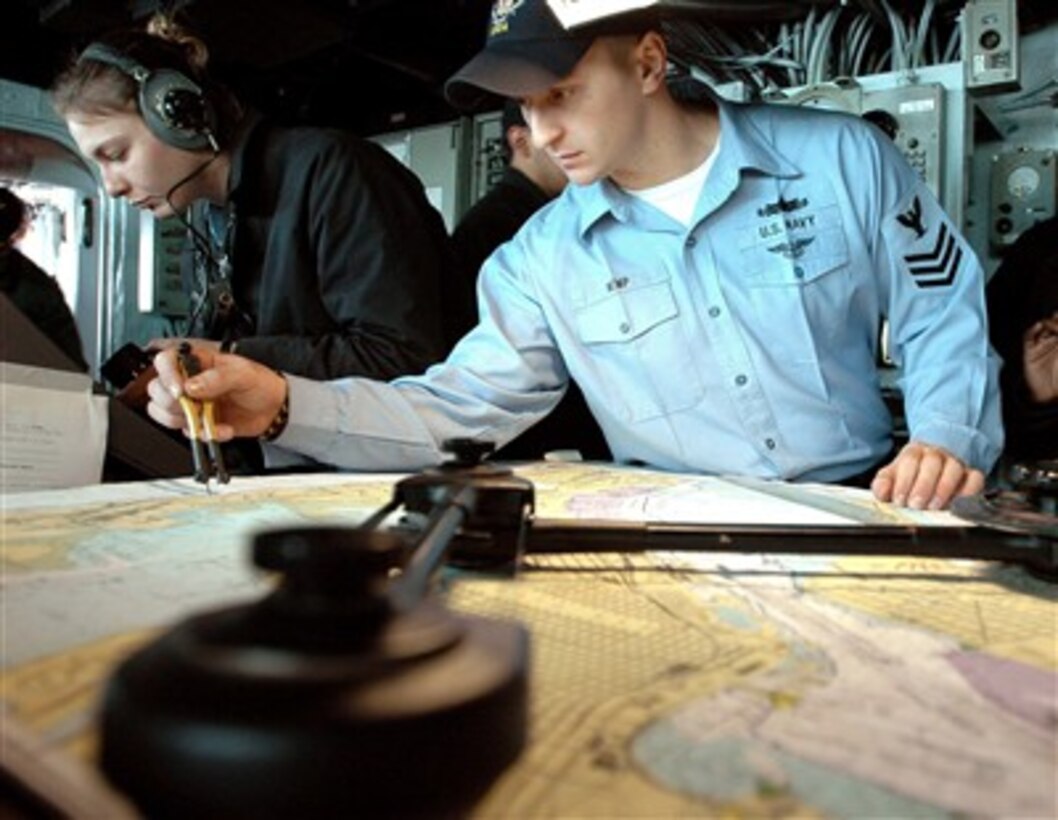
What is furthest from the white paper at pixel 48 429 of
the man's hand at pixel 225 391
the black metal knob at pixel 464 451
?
the black metal knob at pixel 464 451

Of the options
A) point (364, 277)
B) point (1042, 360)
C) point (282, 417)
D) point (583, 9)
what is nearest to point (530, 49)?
point (583, 9)

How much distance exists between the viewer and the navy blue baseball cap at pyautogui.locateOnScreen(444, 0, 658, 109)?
1239mm

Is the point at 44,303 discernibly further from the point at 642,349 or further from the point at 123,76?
the point at 642,349

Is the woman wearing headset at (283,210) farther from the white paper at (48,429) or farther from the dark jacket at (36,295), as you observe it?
the dark jacket at (36,295)

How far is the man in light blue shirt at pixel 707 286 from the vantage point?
4.14 ft

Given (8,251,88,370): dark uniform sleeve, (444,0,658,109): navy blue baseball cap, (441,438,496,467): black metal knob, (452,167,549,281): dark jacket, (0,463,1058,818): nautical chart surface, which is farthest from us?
(8,251,88,370): dark uniform sleeve

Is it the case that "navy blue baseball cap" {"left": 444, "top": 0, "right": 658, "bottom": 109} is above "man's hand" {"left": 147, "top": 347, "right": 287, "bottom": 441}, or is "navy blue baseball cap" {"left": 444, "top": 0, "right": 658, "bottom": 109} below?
above

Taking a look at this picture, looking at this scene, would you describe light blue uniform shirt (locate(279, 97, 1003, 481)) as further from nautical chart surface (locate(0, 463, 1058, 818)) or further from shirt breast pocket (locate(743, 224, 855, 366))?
nautical chart surface (locate(0, 463, 1058, 818))

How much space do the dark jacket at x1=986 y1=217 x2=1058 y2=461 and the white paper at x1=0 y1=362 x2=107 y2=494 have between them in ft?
5.25

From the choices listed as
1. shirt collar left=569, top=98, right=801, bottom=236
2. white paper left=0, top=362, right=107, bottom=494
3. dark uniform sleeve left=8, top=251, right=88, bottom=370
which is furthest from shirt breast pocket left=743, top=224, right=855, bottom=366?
dark uniform sleeve left=8, top=251, right=88, bottom=370

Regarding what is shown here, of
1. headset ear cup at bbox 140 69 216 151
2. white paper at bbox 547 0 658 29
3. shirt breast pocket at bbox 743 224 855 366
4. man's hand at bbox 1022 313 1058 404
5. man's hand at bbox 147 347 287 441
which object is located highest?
white paper at bbox 547 0 658 29

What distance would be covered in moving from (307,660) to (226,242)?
4.92 feet

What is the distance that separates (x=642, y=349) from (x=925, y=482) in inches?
20.7

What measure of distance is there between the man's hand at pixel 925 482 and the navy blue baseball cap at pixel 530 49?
27.7 inches
